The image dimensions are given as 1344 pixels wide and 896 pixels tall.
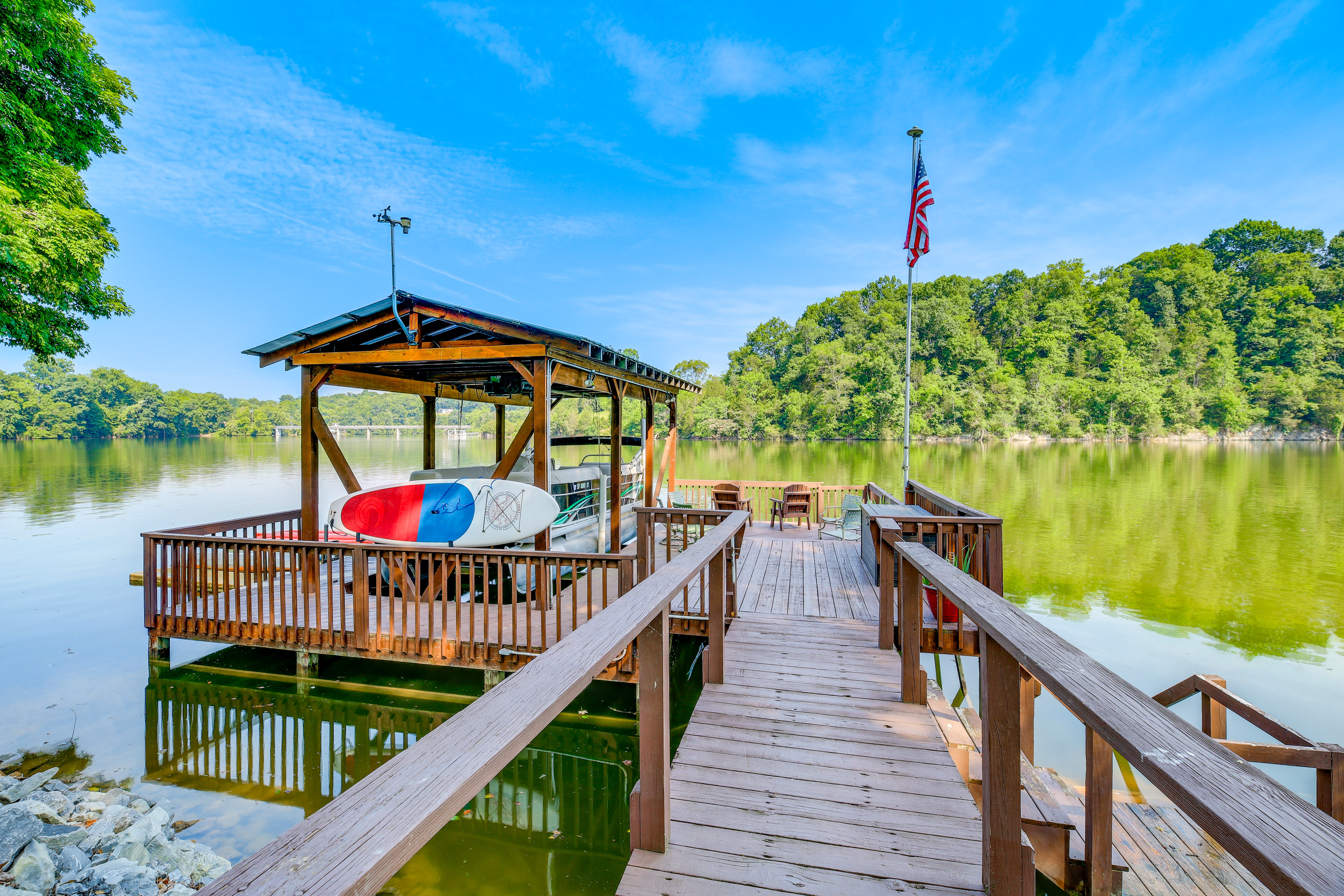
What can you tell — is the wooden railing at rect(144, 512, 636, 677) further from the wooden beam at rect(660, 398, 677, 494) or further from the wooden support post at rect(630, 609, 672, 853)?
the wooden beam at rect(660, 398, 677, 494)

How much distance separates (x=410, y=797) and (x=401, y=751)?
108 inches

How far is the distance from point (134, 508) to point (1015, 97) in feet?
217

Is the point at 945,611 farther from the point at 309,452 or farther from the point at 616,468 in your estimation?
the point at 309,452

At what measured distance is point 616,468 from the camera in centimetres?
810

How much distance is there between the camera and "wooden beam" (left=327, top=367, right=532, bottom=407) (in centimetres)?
712

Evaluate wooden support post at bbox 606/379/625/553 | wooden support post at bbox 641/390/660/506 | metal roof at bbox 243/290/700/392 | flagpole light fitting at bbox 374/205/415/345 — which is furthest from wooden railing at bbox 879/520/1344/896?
wooden support post at bbox 641/390/660/506

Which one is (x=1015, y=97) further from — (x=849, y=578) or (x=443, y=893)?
(x=443, y=893)

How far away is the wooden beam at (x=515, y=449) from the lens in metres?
6.07

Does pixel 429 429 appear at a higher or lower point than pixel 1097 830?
higher

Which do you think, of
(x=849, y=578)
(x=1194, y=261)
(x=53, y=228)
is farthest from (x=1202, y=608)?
(x=1194, y=261)

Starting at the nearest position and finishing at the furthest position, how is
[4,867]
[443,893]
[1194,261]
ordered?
[4,867] → [443,893] → [1194,261]

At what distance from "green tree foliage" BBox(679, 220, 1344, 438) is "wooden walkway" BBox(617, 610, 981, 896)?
47344mm

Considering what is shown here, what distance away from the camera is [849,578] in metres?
7.08

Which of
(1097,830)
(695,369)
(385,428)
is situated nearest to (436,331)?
(1097,830)
